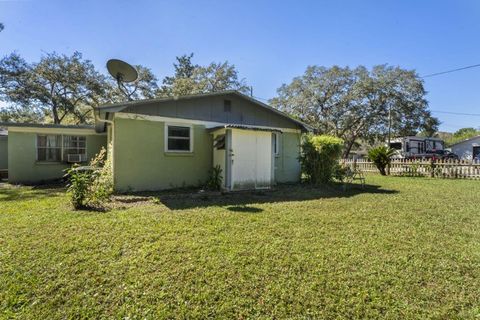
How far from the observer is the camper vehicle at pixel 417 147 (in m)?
25.8

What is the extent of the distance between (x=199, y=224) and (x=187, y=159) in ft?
15.6

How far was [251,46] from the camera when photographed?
13969 mm

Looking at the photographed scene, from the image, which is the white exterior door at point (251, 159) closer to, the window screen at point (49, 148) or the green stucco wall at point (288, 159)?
the green stucco wall at point (288, 159)

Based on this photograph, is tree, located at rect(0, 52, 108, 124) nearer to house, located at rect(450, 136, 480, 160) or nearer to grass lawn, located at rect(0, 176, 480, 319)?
grass lawn, located at rect(0, 176, 480, 319)

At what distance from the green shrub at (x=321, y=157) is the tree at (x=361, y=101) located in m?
21.7

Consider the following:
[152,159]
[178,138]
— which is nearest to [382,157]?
[178,138]

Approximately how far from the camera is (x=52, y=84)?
21.6 meters

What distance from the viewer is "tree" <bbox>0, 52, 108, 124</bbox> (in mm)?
19578

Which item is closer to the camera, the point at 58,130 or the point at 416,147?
the point at 58,130

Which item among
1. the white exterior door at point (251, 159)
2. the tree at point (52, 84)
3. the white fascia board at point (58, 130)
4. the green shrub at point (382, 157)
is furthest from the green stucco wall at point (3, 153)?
the green shrub at point (382, 157)

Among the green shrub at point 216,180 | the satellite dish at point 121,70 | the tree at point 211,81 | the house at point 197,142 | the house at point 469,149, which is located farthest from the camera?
the tree at point 211,81

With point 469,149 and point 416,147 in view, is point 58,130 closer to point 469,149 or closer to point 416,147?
point 416,147

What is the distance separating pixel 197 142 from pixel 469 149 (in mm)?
34374

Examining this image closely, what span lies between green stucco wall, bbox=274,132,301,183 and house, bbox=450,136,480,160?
2870 centimetres
